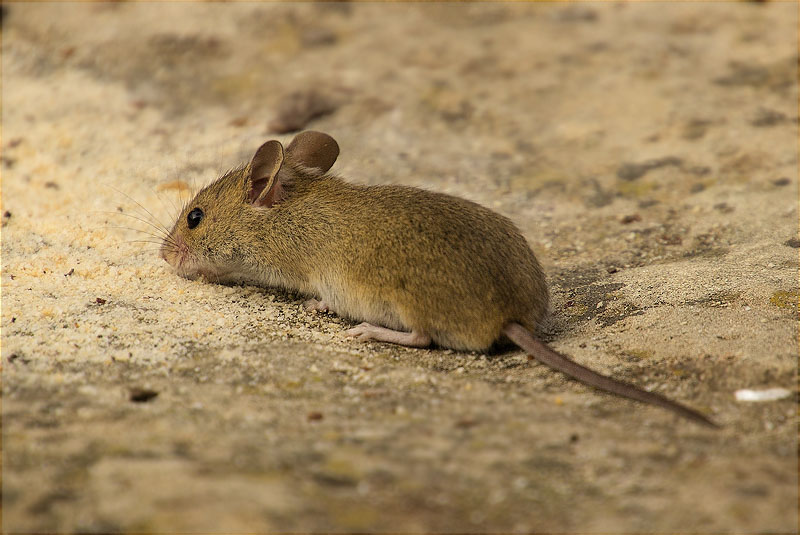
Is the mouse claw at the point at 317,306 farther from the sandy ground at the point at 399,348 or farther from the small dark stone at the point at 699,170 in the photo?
the small dark stone at the point at 699,170

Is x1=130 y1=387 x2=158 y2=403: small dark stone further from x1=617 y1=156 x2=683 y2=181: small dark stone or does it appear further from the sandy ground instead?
x1=617 y1=156 x2=683 y2=181: small dark stone

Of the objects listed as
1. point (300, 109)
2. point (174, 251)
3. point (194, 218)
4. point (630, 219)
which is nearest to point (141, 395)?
point (174, 251)

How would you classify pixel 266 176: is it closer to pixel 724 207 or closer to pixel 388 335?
pixel 388 335

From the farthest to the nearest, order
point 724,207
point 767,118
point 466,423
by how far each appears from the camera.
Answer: point 767,118, point 724,207, point 466,423

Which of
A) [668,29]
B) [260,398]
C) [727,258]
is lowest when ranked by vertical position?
[727,258]

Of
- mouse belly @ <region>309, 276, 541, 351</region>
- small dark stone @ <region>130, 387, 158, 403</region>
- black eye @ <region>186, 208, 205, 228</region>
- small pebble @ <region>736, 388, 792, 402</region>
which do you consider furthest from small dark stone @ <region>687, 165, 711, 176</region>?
small dark stone @ <region>130, 387, 158, 403</region>

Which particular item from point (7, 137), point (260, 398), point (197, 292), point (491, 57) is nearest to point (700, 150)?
point (491, 57)

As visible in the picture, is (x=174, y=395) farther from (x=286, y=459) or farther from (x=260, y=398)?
(x=286, y=459)
